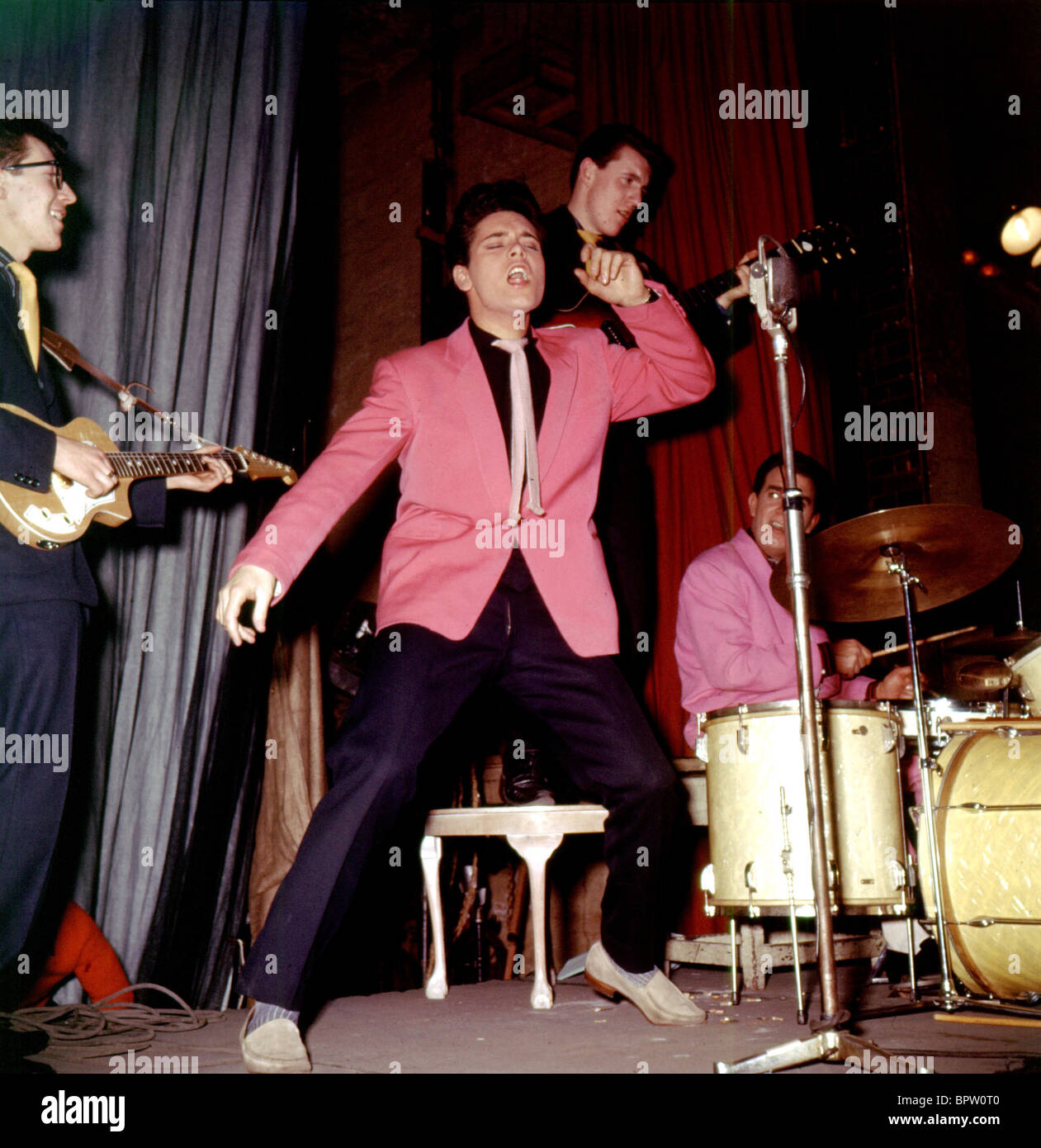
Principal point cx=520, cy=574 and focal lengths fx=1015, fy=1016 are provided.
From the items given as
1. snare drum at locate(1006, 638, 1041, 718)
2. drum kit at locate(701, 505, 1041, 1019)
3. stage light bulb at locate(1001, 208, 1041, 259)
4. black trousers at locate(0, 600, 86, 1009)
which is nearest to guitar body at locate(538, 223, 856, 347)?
drum kit at locate(701, 505, 1041, 1019)

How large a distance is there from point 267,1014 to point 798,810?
4.81 feet

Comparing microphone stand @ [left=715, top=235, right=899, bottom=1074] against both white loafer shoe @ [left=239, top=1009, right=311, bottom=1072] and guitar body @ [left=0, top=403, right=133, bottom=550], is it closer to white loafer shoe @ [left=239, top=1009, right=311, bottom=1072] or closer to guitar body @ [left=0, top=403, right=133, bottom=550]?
white loafer shoe @ [left=239, top=1009, right=311, bottom=1072]

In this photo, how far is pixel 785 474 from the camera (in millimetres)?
2242

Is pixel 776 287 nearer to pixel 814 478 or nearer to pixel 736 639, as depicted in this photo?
pixel 736 639

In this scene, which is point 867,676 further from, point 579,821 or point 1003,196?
point 1003,196

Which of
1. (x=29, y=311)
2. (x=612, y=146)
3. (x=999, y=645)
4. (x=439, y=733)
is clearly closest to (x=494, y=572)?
(x=439, y=733)

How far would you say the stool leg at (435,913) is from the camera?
3336 millimetres

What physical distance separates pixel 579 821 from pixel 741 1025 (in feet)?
2.87

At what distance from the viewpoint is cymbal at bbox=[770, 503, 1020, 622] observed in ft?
9.41

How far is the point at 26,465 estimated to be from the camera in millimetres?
2512

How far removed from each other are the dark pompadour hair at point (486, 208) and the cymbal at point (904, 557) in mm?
1204

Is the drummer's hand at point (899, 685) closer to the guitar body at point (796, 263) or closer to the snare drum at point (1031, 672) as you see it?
the snare drum at point (1031, 672)

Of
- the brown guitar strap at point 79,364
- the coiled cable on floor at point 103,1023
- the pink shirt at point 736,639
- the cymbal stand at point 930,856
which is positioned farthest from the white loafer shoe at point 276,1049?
the pink shirt at point 736,639

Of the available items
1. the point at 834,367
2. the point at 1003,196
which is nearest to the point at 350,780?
the point at 834,367
